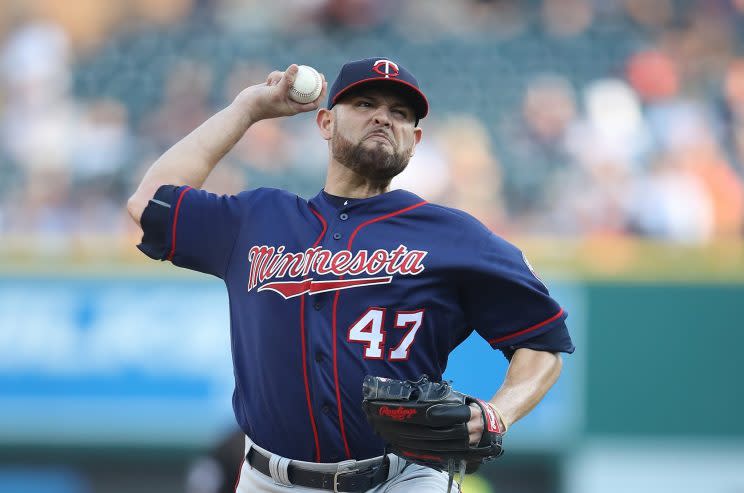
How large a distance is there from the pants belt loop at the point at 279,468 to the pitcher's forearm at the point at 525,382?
23.9 inches

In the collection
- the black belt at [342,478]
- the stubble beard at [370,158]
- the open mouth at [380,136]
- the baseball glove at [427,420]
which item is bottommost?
the black belt at [342,478]

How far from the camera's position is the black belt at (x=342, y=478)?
3254 millimetres

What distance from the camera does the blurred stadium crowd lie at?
9141mm

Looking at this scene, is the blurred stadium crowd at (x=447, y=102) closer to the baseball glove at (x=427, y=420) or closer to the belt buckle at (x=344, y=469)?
the belt buckle at (x=344, y=469)

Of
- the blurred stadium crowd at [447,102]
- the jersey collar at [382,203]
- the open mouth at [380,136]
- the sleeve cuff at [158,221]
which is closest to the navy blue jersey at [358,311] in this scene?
the jersey collar at [382,203]

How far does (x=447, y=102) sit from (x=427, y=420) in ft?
26.1

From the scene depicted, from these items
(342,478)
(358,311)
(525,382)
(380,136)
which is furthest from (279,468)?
(380,136)

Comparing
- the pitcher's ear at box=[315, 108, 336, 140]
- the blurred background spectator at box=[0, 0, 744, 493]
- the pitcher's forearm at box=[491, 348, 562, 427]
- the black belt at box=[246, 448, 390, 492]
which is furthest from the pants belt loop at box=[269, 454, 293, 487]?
the blurred background spectator at box=[0, 0, 744, 493]

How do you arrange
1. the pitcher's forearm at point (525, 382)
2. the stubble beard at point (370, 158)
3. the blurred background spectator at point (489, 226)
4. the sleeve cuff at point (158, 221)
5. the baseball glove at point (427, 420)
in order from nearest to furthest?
the baseball glove at point (427, 420) → the pitcher's forearm at point (525, 382) → the stubble beard at point (370, 158) → the sleeve cuff at point (158, 221) → the blurred background spectator at point (489, 226)

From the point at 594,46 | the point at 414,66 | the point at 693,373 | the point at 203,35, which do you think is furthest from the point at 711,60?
A: the point at 203,35

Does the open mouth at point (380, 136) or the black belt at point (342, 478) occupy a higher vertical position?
the open mouth at point (380, 136)

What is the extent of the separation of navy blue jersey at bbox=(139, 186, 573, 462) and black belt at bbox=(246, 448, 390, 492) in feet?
0.14

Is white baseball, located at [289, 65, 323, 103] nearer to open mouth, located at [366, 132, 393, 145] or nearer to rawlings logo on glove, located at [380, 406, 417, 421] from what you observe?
open mouth, located at [366, 132, 393, 145]

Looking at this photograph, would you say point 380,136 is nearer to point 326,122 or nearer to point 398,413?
point 326,122
